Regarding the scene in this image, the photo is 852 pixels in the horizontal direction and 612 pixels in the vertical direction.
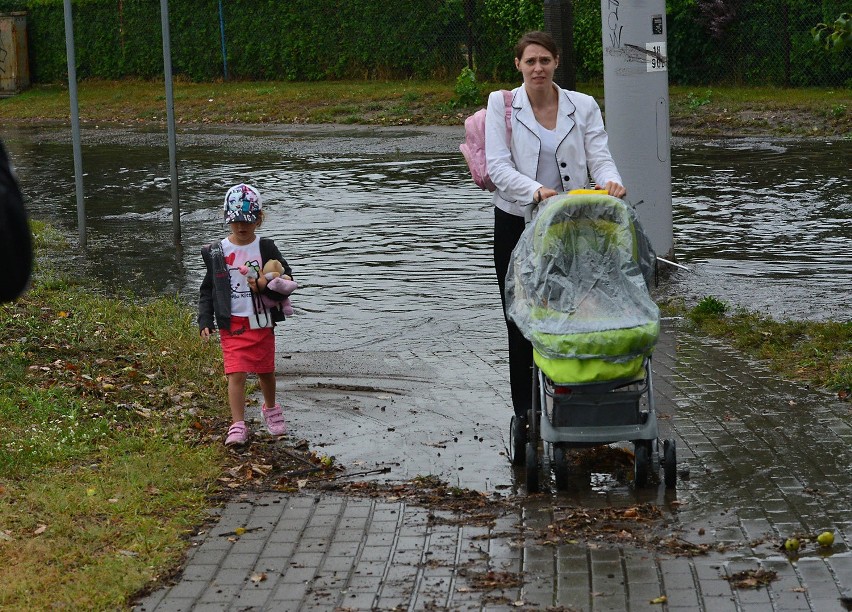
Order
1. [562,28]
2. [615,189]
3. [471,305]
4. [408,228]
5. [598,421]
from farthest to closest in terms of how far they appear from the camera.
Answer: [562,28]
[408,228]
[471,305]
[615,189]
[598,421]

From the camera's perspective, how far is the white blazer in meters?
6.23

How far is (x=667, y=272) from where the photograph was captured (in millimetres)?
10633

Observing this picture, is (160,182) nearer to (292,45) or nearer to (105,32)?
(292,45)

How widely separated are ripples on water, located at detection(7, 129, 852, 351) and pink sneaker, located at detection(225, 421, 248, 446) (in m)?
2.28

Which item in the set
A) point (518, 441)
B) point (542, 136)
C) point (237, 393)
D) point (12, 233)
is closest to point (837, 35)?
point (542, 136)

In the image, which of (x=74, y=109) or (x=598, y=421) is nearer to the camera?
(x=598, y=421)

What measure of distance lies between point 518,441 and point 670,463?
2.60ft

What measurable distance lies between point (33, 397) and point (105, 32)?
29.8 metres

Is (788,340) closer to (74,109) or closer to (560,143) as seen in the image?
(560,143)

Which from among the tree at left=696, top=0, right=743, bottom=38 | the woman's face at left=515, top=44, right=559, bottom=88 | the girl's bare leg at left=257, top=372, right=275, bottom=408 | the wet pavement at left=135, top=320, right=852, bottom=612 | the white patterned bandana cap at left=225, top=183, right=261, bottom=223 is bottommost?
the wet pavement at left=135, top=320, right=852, bottom=612

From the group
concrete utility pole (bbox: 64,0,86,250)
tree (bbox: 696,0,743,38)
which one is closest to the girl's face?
concrete utility pole (bbox: 64,0,86,250)

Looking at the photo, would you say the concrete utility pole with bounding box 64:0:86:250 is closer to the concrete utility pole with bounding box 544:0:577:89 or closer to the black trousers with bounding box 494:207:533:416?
the concrete utility pole with bounding box 544:0:577:89

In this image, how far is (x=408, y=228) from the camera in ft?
44.8

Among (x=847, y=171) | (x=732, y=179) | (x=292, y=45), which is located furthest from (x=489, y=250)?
(x=292, y=45)
